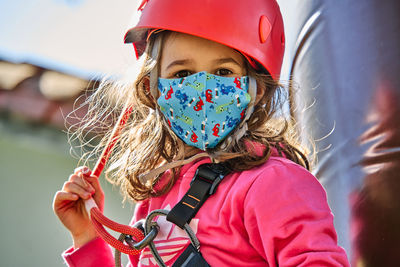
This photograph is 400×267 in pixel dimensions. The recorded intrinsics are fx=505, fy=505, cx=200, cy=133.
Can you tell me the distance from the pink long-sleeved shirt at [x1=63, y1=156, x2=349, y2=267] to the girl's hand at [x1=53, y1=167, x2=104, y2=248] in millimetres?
329

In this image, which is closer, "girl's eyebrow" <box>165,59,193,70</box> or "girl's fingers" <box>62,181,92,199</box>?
"girl's eyebrow" <box>165,59,193,70</box>

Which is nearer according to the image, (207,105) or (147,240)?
(147,240)

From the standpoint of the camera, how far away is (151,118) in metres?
1.72

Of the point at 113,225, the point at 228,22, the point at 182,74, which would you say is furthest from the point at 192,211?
the point at 228,22

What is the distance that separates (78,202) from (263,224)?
80 centimetres

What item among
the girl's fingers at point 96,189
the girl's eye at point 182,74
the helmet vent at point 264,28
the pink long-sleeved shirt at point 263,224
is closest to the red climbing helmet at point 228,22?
the helmet vent at point 264,28

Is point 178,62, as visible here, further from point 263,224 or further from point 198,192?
point 263,224

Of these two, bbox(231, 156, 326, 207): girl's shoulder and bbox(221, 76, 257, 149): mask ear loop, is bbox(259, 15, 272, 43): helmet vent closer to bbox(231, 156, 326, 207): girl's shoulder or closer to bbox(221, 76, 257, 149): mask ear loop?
bbox(221, 76, 257, 149): mask ear loop

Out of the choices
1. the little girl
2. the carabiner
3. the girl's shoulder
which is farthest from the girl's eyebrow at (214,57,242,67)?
the carabiner

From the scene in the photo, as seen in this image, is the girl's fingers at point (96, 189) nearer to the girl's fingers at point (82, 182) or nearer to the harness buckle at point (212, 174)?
the girl's fingers at point (82, 182)

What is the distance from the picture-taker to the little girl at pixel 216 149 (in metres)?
1.12

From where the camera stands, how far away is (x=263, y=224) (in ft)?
3.66

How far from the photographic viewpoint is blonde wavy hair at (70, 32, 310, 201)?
139 cm

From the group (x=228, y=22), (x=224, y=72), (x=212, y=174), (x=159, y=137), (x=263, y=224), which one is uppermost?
(x=228, y=22)
